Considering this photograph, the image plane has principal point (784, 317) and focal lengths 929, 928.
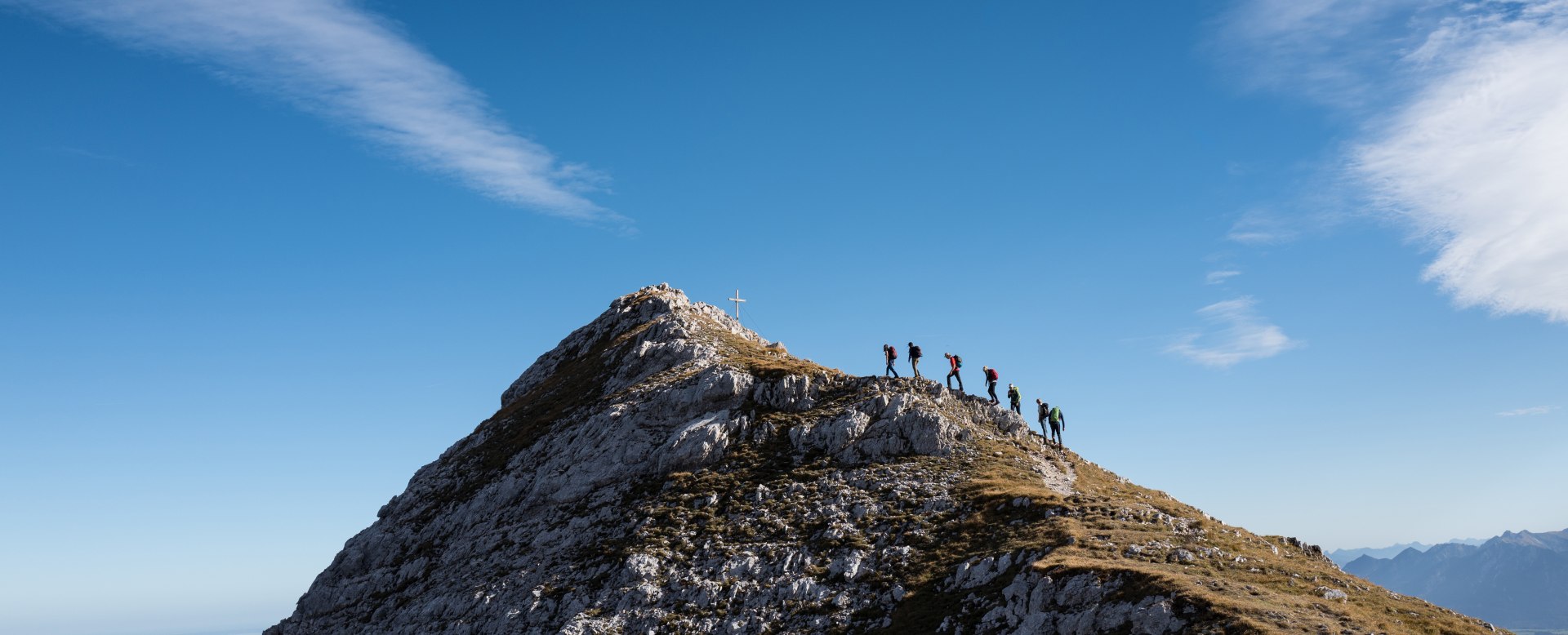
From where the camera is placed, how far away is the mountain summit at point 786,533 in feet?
124

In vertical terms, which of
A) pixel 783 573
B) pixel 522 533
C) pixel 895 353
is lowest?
pixel 783 573

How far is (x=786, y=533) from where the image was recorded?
52.1 meters

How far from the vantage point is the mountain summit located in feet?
124

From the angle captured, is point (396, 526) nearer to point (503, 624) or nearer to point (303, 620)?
point (303, 620)

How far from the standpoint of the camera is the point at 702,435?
61.6 metres

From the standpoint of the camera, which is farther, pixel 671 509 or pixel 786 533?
pixel 671 509

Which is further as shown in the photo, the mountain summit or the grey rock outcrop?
the grey rock outcrop

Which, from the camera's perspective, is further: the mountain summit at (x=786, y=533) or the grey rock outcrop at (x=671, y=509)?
the grey rock outcrop at (x=671, y=509)

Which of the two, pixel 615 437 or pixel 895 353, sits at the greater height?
pixel 895 353

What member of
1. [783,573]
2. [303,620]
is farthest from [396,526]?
[783,573]

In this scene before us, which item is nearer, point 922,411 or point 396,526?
point 922,411

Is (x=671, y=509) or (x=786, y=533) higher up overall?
(x=671, y=509)

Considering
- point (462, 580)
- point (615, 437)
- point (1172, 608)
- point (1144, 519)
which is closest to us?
point (1172, 608)

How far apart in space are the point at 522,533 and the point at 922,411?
88.3 feet
